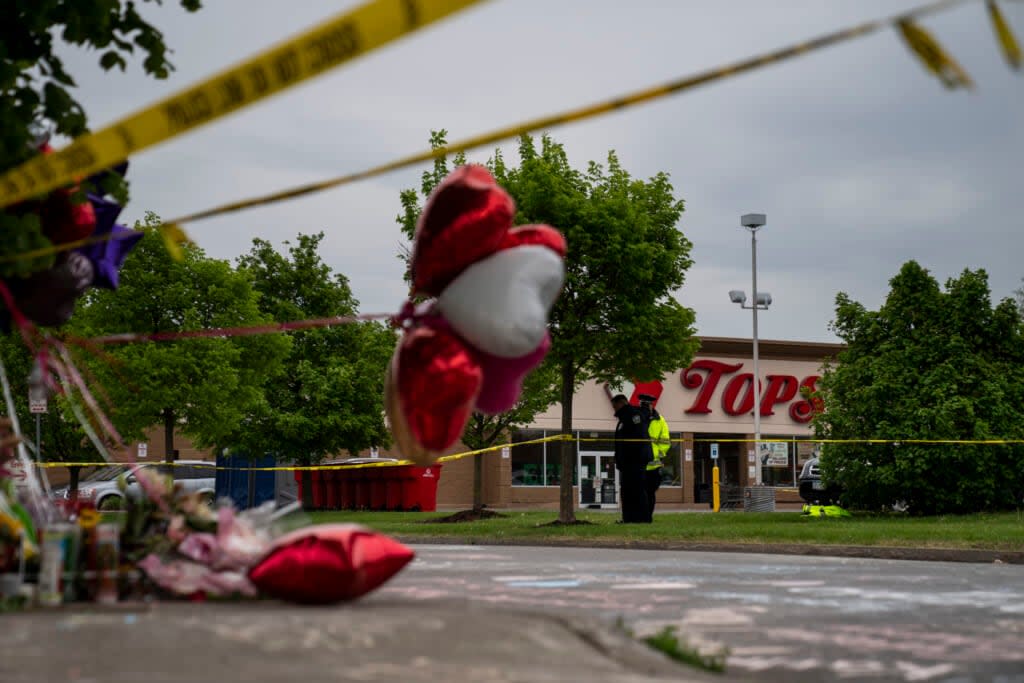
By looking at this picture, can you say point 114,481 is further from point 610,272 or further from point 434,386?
point 434,386

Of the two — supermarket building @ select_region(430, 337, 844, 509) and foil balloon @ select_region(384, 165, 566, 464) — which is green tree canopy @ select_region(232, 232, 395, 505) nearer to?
supermarket building @ select_region(430, 337, 844, 509)

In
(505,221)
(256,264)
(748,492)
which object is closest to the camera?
(505,221)

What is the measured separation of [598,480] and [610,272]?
26.5 meters

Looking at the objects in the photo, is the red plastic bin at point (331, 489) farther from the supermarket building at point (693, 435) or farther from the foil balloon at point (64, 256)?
the foil balloon at point (64, 256)

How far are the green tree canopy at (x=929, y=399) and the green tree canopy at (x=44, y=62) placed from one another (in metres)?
17.7

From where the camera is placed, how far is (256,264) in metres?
38.3

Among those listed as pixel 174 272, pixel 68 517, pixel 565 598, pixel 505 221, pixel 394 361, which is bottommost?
pixel 565 598

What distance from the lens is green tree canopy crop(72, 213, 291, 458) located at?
2919cm

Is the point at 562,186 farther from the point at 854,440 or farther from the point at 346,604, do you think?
the point at 346,604

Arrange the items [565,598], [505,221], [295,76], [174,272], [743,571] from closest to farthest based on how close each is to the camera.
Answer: [295,76] → [505,221] → [565,598] → [743,571] → [174,272]

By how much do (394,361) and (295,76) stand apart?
2.93m

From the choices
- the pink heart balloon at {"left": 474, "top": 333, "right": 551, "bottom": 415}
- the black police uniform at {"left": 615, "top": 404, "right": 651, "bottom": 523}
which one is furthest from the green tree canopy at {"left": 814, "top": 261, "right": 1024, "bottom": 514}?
the pink heart balloon at {"left": 474, "top": 333, "right": 551, "bottom": 415}

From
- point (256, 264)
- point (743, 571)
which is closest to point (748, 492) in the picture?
point (256, 264)

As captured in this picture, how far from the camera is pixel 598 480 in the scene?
4775 cm
